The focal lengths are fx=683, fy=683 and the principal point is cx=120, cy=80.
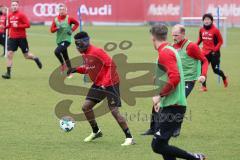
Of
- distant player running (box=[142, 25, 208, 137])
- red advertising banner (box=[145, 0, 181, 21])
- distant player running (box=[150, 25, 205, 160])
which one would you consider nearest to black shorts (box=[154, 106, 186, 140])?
distant player running (box=[150, 25, 205, 160])

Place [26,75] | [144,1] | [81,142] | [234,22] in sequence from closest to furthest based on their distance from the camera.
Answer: [81,142]
[26,75]
[234,22]
[144,1]

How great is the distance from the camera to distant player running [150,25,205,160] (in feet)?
27.6

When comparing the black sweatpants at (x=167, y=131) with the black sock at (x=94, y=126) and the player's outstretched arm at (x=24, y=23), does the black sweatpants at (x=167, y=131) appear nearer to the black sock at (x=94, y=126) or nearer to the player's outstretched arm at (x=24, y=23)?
the black sock at (x=94, y=126)

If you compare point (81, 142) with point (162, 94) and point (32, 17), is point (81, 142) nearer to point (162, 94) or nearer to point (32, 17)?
point (162, 94)

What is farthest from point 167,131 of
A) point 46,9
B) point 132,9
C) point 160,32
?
point 132,9

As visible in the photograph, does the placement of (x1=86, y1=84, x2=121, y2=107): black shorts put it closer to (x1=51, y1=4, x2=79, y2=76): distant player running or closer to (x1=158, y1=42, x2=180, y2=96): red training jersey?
(x1=158, y1=42, x2=180, y2=96): red training jersey

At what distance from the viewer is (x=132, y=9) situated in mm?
53688

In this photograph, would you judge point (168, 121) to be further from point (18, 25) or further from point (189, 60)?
point (18, 25)

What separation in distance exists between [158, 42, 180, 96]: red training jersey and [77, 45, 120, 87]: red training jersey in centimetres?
232

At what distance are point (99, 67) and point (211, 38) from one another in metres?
7.77

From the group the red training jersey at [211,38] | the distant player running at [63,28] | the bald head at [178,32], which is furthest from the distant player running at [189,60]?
the distant player running at [63,28]

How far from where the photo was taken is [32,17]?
2035 inches

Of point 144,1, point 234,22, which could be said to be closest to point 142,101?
point 234,22

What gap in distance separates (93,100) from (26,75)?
1128 cm
